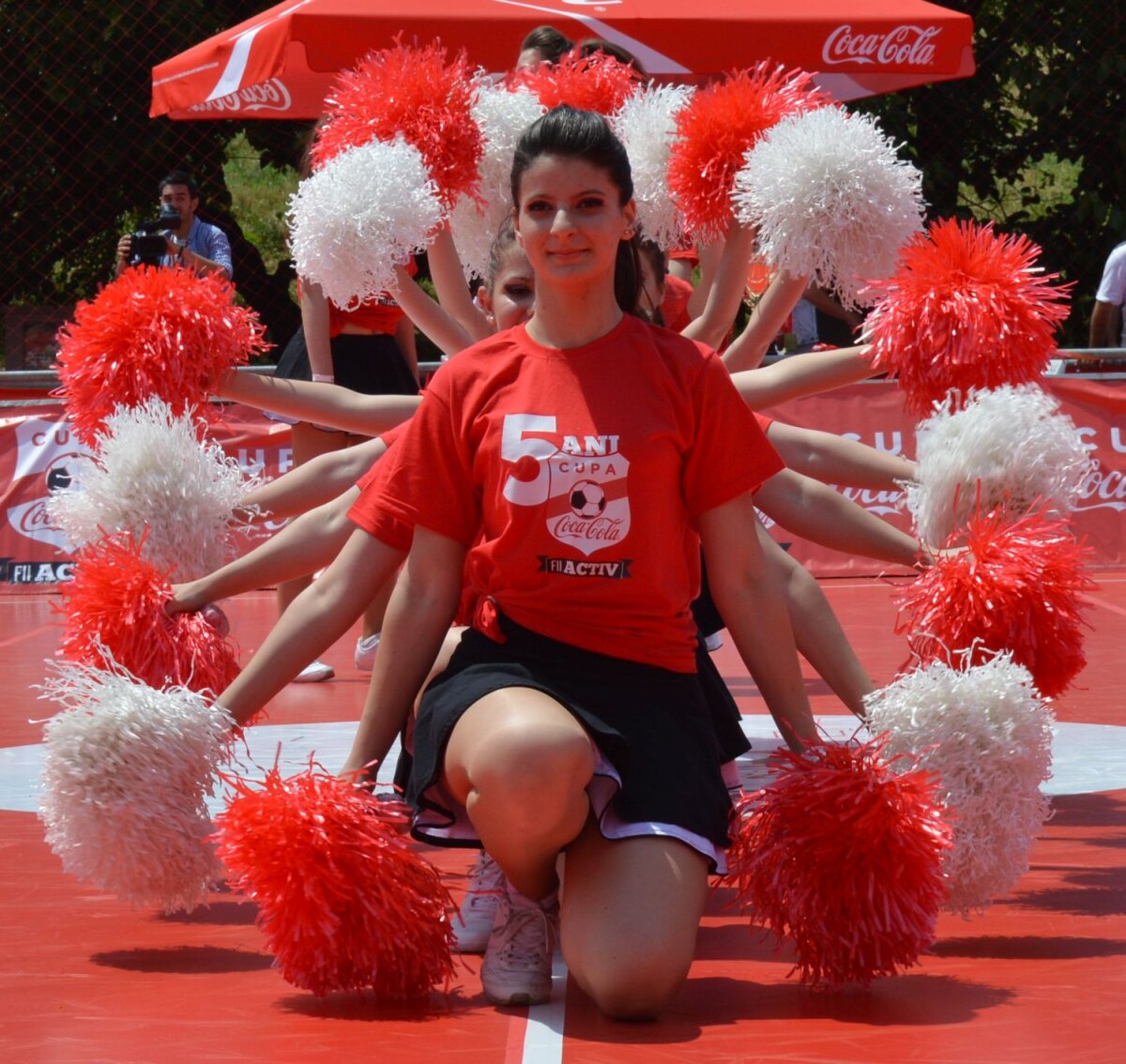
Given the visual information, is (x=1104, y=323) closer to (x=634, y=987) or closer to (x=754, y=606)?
(x=754, y=606)

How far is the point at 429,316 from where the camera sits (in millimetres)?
3791

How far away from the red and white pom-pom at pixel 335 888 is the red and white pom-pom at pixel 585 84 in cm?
181

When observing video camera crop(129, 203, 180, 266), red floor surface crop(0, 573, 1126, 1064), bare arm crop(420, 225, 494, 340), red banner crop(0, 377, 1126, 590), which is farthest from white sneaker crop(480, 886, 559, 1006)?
red banner crop(0, 377, 1126, 590)

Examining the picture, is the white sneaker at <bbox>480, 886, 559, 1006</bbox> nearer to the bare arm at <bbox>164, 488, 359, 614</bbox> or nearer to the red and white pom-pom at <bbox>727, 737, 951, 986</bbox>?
the red and white pom-pom at <bbox>727, 737, 951, 986</bbox>

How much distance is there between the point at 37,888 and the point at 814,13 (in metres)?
5.91

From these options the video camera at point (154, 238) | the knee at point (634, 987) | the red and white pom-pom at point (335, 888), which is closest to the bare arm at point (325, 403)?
the red and white pom-pom at point (335, 888)

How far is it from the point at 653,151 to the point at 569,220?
0.96 m

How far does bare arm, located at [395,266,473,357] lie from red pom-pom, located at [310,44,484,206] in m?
0.20

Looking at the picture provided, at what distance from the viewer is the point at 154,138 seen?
1227cm

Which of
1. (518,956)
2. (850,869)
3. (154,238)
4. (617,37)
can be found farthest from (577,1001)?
(617,37)

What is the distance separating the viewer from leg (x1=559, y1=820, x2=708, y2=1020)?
262 centimetres

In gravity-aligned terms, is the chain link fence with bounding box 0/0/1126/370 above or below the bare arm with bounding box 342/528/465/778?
above

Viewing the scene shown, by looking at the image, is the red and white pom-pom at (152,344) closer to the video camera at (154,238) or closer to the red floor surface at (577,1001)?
the red floor surface at (577,1001)

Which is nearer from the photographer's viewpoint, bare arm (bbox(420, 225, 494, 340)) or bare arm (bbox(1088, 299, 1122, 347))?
bare arm (bbox(420, 225, 494, 340))
